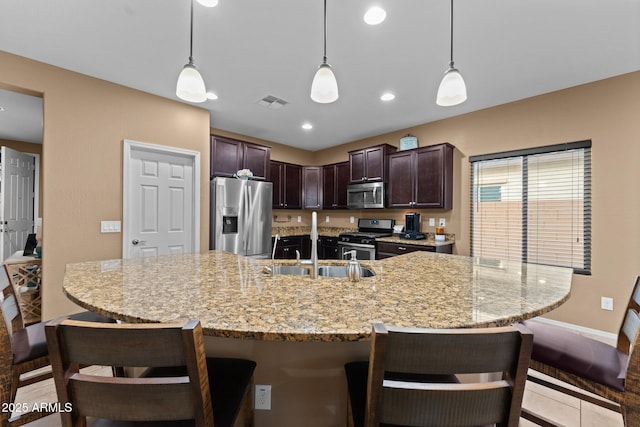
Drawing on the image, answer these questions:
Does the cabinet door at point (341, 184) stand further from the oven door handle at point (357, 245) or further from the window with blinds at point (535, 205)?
the window with blinds at point (535, 205)

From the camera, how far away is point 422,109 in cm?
373

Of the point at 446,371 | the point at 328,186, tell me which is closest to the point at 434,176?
the point at 328,186

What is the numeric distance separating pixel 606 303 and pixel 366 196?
3100 millimetres

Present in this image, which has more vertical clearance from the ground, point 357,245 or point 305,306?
point 305,306

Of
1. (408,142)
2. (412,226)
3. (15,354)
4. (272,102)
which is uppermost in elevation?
(272,102)

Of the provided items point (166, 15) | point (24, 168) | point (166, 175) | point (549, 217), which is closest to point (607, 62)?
point (549, 217)

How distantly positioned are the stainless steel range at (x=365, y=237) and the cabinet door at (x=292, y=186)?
1251 mm

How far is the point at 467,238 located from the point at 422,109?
190cm

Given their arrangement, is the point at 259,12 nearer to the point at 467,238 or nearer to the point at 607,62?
the point at 607,62

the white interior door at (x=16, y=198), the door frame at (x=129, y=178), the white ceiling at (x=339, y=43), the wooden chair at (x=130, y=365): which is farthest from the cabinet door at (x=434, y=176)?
the white interior door at (x=16, y=198)

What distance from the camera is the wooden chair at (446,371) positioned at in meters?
0.61

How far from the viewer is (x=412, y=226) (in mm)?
4234

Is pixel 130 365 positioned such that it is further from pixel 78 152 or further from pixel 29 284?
pixel 29 284

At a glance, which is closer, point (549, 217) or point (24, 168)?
point (549, 217)
